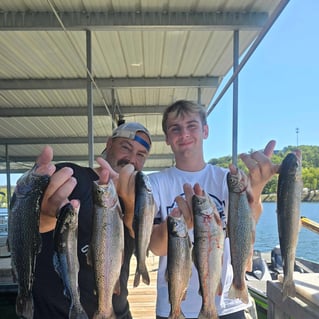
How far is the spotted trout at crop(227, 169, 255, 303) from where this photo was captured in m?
1.99

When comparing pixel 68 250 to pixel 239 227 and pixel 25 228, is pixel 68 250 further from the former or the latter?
pixel 239 227

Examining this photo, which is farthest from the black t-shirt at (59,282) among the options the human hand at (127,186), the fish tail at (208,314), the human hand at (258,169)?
the human hand at (258,169)

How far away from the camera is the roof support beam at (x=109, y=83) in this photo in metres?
7.80

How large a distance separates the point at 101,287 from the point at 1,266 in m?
5.54

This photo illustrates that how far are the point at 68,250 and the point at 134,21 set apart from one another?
4138mm

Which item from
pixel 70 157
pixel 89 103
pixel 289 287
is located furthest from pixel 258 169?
pixel 70 157

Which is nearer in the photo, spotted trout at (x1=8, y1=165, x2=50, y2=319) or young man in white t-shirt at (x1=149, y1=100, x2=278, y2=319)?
spotted trout at (x1=8, y1=165, x2=50, y2=319)

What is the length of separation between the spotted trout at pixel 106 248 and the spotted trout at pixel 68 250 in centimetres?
10

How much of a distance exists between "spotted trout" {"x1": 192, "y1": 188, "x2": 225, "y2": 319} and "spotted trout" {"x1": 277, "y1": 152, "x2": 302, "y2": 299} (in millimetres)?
331

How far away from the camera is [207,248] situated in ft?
6.41

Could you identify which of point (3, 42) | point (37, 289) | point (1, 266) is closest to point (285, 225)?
point (37, 289)

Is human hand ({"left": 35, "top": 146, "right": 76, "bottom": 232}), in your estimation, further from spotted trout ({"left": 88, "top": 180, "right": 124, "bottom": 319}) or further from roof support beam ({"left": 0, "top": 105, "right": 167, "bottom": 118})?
roof support beam ({"left": 0, "top": 105, "right": 167, "bottom": 118})

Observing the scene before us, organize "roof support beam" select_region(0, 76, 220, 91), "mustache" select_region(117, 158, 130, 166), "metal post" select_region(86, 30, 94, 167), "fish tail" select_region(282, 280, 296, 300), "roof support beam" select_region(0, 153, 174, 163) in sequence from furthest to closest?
"roof support beam" select_region(0, 153, 174, 163) < "roof support beam" select_region(0, 76, 220, 91) < "metal post" select_region(86, 30, 94, 167) < "mustache" select_region(117, 158, 130, 166) < "fish tail" select_region(282, 280, 296, 300)

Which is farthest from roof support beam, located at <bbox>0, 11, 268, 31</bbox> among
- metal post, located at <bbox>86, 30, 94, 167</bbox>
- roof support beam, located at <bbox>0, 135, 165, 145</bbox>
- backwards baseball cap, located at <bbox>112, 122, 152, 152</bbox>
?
roof support beam, located at <bbox>0, 135, 165, 145</bbox>
